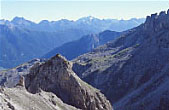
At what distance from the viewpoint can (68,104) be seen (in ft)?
218

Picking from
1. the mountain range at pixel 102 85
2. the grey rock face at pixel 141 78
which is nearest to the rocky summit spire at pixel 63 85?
the mountain range at pixel 102 85

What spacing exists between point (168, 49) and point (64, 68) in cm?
10727

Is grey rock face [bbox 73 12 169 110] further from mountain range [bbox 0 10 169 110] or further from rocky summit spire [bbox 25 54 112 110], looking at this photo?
rocky summit spire [bbox 25 54 112 110]

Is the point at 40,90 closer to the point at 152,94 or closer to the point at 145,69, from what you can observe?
the point at 152,94

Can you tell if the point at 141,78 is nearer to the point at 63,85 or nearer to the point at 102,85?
the point at 102,85

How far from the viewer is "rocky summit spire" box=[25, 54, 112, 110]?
68.5 meters

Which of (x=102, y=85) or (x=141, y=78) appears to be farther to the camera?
(x=102, y=85)

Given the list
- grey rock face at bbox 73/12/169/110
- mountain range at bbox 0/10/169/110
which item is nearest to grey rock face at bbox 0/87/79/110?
mountain range at bbox 0/10/169/110

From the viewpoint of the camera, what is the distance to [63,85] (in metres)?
69.4

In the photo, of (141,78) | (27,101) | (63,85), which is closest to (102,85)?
(141,78)

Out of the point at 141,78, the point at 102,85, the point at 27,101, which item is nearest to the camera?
the point at 27,101

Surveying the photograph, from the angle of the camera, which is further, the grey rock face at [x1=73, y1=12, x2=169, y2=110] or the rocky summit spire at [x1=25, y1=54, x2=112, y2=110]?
the grey rock face at [x1=73, y1=12, x2=169, y2=110]

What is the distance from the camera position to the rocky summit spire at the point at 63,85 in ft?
225

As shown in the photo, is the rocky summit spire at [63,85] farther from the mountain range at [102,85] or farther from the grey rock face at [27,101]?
the grey rock face at [27,101]
